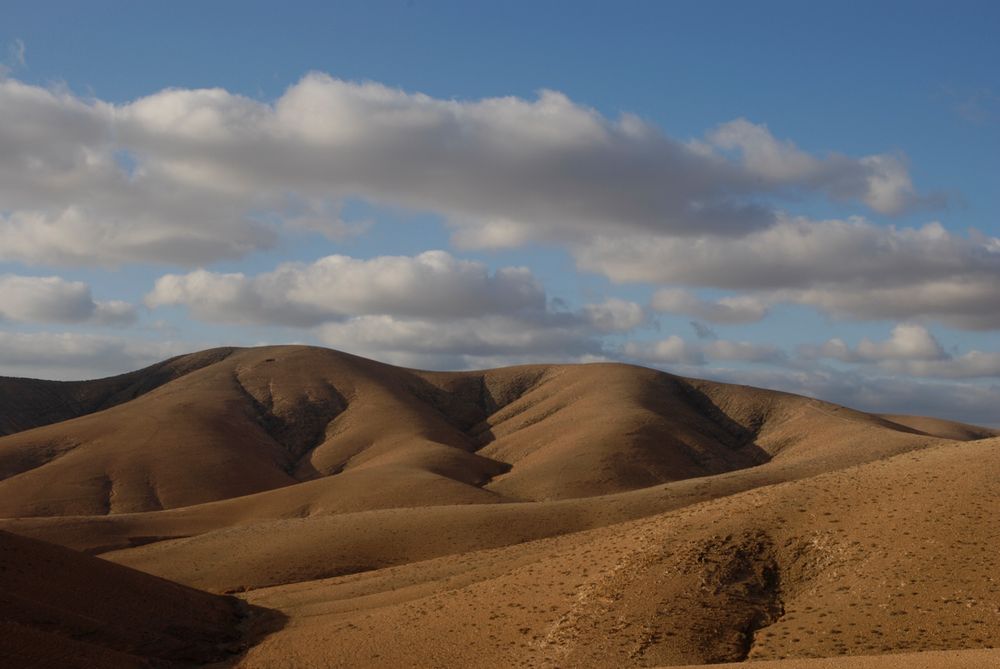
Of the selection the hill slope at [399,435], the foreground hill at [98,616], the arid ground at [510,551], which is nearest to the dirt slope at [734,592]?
the arid ground at [510,551]

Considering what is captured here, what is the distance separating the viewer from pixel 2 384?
185500 mm

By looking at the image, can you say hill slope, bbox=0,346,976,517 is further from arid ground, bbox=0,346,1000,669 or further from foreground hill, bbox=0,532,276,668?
foreground hill, bbox=0,532,276,668

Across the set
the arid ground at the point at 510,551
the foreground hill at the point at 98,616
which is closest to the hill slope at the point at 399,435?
the arid ground at the point at 510,551

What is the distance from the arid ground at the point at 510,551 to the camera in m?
35.6

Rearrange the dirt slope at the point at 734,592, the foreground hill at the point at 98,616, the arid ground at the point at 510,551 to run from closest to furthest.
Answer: the foreground hill at the point at 98,616
the dirt slope at the point at 734,592
the arid ground at the point at 510,551

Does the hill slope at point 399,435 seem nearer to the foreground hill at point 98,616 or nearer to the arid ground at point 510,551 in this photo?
the arid ground at point 510,551

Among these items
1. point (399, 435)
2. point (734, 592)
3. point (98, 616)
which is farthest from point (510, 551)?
point (399, 435)

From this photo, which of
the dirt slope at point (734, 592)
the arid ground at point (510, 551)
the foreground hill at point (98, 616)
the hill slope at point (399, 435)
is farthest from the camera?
the hill slope at point (399, 435)

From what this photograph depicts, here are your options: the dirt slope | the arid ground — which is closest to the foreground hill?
the arid ground

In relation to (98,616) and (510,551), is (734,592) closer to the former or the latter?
(510,551)

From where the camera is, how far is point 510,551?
5612 cm

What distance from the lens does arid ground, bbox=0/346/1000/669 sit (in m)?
35.6

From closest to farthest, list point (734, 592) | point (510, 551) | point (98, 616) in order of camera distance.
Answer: point (734, 592) < point (98, 616) < point (510, 551)

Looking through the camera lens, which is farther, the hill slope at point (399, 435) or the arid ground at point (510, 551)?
the hill slope at point (399, 435)
